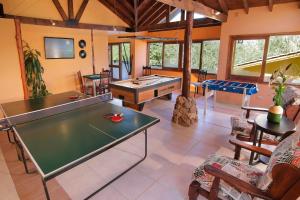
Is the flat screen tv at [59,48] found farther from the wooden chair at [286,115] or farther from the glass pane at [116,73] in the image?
the wooden chair at [286,115]

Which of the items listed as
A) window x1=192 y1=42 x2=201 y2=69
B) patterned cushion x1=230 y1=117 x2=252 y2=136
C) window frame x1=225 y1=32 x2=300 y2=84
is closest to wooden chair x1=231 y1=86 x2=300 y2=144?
patterned cushion x1=230 y1=117 x2=252 y2=136

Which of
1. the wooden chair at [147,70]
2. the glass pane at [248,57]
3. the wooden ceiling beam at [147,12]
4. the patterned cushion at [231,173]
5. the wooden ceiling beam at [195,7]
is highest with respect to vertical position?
the wooden ceiling beam at [147,12]

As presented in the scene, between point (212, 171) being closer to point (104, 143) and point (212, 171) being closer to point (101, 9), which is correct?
point (104, 143)

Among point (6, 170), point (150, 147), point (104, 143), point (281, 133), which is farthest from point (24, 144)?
point (281, 133)

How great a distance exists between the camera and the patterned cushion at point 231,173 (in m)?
1.55

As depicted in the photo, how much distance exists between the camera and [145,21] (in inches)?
315

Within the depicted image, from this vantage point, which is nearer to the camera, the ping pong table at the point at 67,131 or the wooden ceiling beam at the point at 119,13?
the ping pong table at the point at 67,131

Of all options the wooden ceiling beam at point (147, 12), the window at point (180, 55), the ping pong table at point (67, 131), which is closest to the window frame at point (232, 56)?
the window at point (180, 55)

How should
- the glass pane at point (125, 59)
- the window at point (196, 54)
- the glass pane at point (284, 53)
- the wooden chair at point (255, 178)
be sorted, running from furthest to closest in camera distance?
the glass pane at point (125, 59), the window at point (196, 54), the glass pane at point (284, 53), the wooden chair at point (255, 178)

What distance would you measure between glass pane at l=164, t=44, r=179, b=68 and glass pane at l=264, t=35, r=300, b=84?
368 cm

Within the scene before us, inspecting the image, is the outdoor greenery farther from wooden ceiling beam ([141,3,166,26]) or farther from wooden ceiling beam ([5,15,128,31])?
wooden ceiling beam ([5,15,128,31])

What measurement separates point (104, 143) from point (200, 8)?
12.8ft

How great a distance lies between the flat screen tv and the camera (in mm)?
6169

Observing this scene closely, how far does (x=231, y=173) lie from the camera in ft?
5.77
